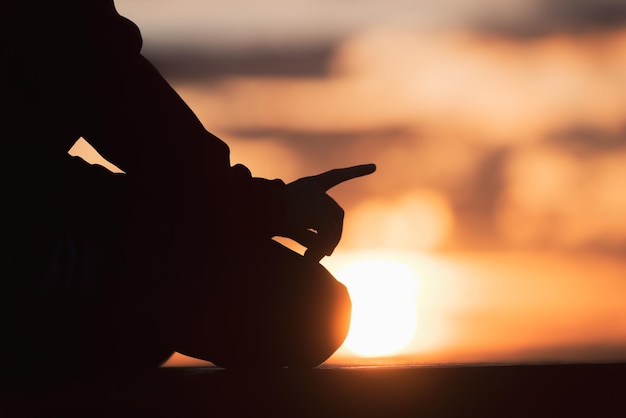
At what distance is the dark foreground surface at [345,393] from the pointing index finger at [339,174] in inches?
14.4

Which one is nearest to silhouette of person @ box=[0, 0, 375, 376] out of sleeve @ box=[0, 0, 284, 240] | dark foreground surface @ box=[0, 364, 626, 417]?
sleeve @ box=[0, 0, 284, 240]

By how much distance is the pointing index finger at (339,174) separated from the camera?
1609mm

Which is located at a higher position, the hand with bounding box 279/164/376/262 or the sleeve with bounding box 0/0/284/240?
the sleeve with bounding box 0/0/284/240

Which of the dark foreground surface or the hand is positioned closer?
the dark foreground surface

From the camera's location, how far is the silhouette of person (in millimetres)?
1381

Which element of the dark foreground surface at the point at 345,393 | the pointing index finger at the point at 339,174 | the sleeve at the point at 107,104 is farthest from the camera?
the pointing index finger at the point at 339,174

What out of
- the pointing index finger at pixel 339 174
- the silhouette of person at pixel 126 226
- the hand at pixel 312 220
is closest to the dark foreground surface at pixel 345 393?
the silhouette of person at pixel 126 226

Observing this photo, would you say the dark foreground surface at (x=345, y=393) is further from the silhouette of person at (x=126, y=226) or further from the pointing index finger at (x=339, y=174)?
the pointing index finger at (x=339, y=174)

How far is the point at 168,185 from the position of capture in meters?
1.45

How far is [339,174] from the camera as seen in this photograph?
165 cm

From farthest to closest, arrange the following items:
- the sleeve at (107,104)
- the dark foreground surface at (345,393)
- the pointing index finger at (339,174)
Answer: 1. the pointing index finger at (339,174)
2. the sleeve at (107,104)
3. the dark foreground surface at (345,393)

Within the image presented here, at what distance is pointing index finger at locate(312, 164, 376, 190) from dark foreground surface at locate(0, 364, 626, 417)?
0.37 m

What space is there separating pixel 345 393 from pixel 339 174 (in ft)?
1.48

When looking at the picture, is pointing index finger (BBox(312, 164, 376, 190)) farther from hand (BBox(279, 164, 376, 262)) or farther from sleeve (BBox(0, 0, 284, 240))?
sleeve (BBox(0, 0, 284, 240))
